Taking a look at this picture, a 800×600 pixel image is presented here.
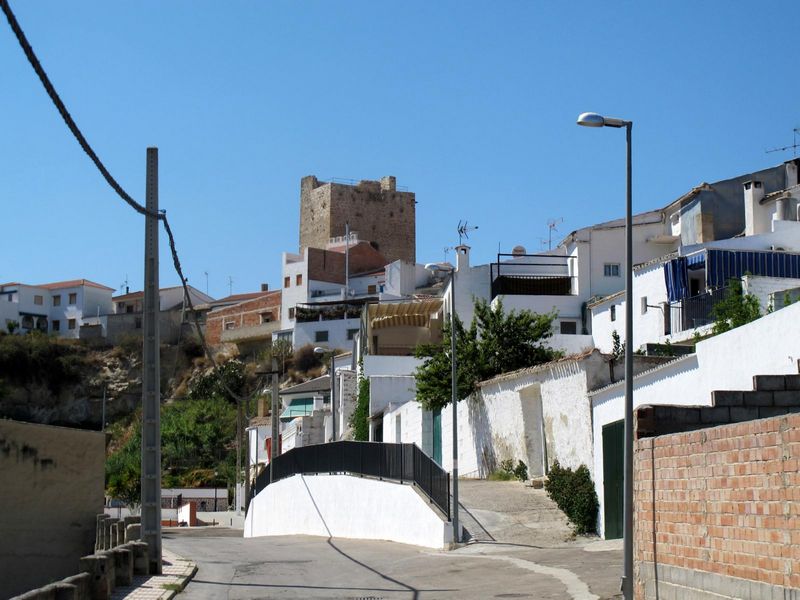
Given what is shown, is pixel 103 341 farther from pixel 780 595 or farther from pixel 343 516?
pixel 780 595

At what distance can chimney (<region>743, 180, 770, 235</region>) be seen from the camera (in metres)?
46.6

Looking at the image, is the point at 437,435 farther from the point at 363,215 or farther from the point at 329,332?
the point at 363,215

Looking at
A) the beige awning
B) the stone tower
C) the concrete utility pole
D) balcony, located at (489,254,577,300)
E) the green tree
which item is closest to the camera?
the concrete utility pole

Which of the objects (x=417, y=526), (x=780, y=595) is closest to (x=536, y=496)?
(x=417, y=526)

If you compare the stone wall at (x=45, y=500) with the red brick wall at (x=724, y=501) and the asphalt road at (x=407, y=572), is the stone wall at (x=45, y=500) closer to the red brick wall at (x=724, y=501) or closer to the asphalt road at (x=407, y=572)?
the asphalt road at (x=407, y=572)

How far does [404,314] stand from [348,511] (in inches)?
1350

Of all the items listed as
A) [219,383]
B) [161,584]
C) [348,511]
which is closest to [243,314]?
[219,383]

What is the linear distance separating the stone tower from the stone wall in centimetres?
10391

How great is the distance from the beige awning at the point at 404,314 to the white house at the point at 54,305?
219 ft

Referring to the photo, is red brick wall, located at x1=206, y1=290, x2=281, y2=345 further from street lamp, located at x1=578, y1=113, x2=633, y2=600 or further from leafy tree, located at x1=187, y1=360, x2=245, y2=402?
street lamp, located at x1=578, y1=113, x2=633, y2=600

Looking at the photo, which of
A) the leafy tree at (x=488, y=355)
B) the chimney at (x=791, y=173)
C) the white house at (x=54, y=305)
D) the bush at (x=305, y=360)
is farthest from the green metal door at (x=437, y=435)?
the white house at (x=54, y=305)

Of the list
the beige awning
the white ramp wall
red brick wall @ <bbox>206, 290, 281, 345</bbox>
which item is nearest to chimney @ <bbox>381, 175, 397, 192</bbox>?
red brick wall @ <bbox>206, 290, 281, 345</bbox>

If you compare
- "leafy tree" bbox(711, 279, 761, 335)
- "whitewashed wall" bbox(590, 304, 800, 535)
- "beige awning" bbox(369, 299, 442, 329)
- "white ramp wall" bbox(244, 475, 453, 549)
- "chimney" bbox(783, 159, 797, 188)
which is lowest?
"white ramp wall" bbox(244, 475, 453, 549)

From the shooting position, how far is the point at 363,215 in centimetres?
13350
